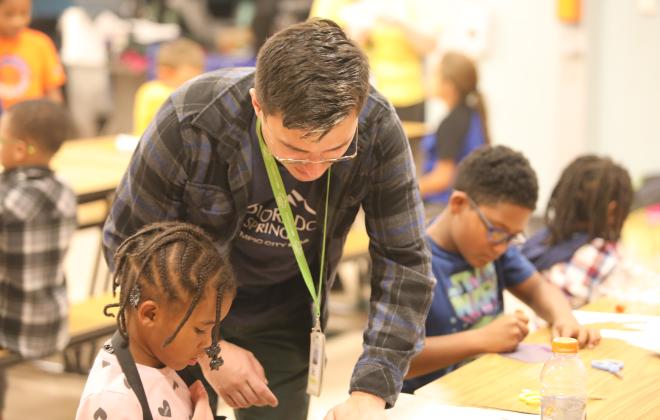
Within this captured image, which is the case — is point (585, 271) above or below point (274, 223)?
below

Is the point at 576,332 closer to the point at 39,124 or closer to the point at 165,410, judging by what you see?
the point at 165,410

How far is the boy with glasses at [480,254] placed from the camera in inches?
109

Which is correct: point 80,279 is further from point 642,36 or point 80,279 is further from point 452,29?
point 642,36

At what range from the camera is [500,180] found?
2.89 m

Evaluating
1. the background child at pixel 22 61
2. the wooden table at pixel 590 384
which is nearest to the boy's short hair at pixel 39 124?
the background child at pixel 22 61

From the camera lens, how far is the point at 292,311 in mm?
2459

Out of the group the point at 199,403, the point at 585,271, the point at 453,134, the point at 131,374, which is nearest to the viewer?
the point at 131,374

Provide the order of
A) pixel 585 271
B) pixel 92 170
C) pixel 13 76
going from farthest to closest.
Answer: pixel 13 76 → pixel 92 170 → pixel 585 271

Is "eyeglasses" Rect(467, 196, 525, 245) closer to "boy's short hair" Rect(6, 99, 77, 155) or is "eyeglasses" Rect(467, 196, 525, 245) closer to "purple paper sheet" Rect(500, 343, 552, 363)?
"purple paper sheet" Rect(500, 343, 552, 363)

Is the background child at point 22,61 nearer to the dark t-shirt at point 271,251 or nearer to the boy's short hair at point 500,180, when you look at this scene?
the boy's short hair at point 500,180

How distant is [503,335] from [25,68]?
12.1 feet

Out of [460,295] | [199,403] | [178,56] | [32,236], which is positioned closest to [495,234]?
[460,295]

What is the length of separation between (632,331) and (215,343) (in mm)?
1285

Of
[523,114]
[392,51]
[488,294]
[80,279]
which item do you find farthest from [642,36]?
[488,294]
